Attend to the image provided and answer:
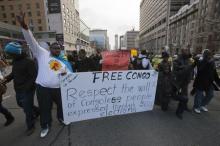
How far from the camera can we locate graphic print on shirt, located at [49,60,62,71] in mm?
3181

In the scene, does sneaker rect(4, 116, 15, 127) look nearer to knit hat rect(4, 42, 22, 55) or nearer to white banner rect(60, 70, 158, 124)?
white banner rect(60, 70, 158, 124)

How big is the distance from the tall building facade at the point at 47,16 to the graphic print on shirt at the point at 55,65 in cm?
5189

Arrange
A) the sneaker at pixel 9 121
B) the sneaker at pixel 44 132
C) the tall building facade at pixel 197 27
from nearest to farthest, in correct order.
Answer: the sneaker at pixel 44 132, the sneaker at pixel 9 121, the tall building facade at pixel 197 27

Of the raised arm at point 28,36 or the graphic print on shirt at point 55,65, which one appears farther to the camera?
the graphic print on shirt at point 55,65

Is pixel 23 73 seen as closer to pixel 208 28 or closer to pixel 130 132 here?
pixel 130 132

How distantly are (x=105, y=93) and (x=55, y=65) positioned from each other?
125 cm

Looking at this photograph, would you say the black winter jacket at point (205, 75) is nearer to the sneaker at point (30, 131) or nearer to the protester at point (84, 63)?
the protester at point (84, 63)

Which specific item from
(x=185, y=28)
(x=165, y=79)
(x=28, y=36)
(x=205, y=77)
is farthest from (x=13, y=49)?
(x=185, y=28)

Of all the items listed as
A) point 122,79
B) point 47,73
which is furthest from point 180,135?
point 47,73

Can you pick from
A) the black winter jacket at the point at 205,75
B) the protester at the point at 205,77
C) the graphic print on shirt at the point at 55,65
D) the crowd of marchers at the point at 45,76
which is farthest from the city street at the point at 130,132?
the graphic print on shirt at the point at 55,65

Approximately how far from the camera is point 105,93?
378cm

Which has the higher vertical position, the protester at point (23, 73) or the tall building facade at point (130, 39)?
the tall building facade at point (130, 39)

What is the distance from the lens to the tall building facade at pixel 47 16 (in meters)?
53.6

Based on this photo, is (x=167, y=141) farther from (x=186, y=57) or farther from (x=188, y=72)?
(x=186, y=57)
